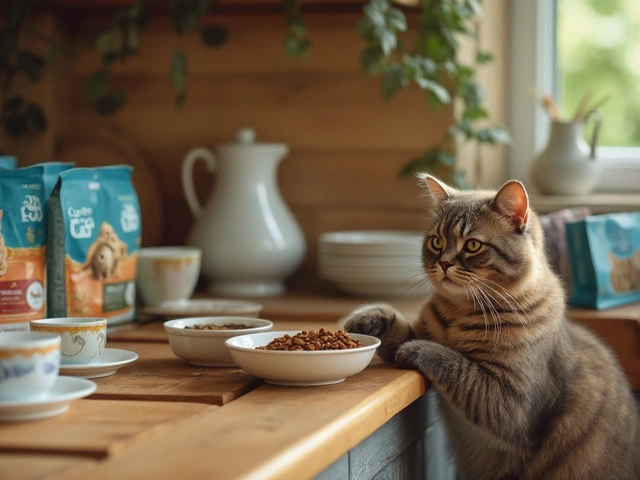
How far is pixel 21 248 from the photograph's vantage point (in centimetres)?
148

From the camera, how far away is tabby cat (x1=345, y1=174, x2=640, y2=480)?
137 cm

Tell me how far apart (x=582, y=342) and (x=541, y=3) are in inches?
44.0

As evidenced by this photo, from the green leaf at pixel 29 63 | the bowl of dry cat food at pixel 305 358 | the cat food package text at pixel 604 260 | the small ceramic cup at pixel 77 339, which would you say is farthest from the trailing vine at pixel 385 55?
the small ceramic cup at pixel 77 339

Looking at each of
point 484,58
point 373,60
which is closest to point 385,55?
point 373,60

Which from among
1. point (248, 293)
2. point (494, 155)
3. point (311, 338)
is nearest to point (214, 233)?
point (248, 293)

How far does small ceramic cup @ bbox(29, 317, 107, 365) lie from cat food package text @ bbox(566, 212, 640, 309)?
1073 millimetres

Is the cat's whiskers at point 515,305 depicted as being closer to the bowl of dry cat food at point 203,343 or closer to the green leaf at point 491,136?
the bowl of dry cat food at point 203,343

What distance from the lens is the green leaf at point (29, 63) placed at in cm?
217

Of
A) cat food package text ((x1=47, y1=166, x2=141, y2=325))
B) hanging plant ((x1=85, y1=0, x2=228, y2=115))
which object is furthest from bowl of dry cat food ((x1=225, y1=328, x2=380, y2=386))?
hanging plant ((x1=85, y1=0, x2=228, y2=115))

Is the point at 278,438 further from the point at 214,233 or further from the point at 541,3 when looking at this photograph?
the point at 541,3

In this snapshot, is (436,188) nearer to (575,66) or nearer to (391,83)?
(391,83)

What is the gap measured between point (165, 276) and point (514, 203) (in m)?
0.78

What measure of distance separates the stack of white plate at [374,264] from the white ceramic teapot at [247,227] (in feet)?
0.38

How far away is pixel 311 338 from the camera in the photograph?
1.27 metres
